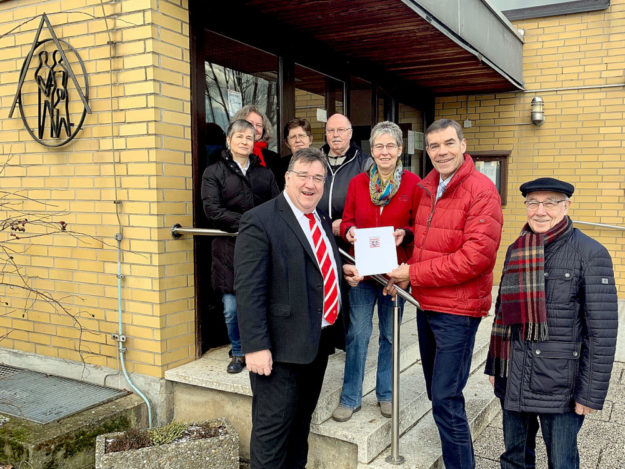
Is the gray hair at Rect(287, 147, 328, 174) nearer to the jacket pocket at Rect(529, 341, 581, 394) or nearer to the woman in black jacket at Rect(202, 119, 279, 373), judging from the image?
the woman in black jacket at Rect(202, 119, 279, 373)

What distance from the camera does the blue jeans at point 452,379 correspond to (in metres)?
2.56

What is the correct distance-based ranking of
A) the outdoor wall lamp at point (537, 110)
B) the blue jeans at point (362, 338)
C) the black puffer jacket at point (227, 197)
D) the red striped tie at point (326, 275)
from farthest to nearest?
the outdoor wall lamp at point (537, 110), the black puffer jacket at point (227, 197), the blue jeans at point (362, 338), the red striped tie at point (326, 275)

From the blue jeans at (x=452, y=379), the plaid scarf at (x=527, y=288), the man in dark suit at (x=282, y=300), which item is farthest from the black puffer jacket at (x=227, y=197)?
the plaid scarf at (x=527, y=288)

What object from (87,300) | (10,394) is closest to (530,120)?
(87,300)

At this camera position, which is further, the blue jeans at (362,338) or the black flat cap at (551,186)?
the blue jeans at (362,338)

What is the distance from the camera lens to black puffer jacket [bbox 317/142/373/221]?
340 cm

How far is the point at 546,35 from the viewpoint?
271 inches

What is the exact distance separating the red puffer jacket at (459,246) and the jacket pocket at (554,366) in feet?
1.28

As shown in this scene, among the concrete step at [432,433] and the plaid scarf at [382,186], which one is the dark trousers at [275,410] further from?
the plaid scarf at [382,186]

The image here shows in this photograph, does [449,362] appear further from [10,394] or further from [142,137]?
[10,394]

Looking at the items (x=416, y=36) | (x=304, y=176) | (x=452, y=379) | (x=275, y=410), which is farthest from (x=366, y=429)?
(x=416, y=36)

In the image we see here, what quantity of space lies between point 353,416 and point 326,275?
1.11m

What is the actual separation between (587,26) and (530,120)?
130 cm

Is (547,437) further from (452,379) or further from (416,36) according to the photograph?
(416,36)
